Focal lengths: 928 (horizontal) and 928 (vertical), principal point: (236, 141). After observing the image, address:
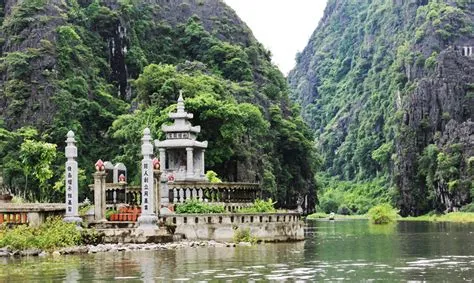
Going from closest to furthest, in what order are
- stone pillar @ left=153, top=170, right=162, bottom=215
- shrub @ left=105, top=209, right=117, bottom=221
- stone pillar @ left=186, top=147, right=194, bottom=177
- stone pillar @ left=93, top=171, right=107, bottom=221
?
stone pillar @ left=93, top=171, right=107, bottom=221 → stone pillar @ left=153, top=170, right=162, bottom=215 → shrub @ left=105, top=209, right=117, bottom=221 → stone pillar @ left=186, top=147, right=194, bottom=177

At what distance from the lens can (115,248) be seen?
3372 cm

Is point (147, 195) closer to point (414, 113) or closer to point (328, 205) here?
point (414, 113)

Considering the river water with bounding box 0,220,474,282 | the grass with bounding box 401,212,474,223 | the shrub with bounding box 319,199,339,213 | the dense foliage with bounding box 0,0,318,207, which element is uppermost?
the dense foliage with bounding box 0,0,318,207

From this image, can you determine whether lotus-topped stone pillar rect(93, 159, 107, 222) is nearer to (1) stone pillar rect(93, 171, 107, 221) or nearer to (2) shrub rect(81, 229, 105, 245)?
(1) stone pillar rect(93, 171, 107, 221)

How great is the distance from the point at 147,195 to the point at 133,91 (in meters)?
55.3

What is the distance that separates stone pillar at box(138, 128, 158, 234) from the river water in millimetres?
2883

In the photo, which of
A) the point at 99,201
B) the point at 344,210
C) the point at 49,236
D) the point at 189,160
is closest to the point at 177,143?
the point at 189,160

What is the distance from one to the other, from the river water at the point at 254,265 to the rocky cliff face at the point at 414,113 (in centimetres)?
7513

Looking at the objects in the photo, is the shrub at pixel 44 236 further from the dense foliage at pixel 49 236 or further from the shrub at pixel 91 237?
the shrub at pixel 91 237

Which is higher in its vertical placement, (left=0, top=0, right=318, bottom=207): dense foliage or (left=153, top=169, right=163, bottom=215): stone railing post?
(left=0, top=0, right=318, bottom=207): dense foliage

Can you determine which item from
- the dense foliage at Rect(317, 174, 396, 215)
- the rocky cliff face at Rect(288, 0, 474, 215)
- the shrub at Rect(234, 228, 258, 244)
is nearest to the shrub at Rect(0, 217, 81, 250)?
the shrub at Rect(234, 228, 258, 244)

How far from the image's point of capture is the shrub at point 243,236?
38.1 metres

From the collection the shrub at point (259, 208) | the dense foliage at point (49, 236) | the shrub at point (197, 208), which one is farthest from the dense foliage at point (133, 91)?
the dense foliage at point (49, 236)

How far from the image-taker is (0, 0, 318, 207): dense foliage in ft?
202
